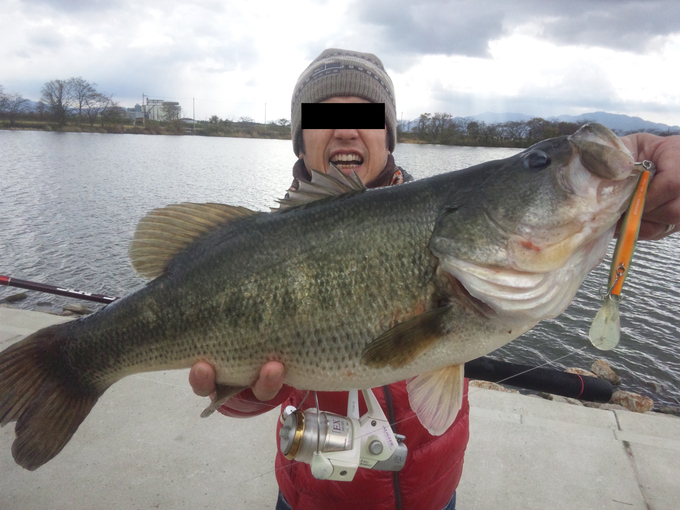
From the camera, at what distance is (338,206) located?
1.67m

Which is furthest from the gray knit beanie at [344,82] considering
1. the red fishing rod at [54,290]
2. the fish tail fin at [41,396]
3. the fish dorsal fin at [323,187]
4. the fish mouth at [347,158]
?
the red fishing rod at [54,290]

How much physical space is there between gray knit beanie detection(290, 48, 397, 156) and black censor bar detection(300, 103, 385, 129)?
9cm

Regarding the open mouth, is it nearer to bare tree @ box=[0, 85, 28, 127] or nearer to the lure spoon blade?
the lure spoon blade

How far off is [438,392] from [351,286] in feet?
1.74

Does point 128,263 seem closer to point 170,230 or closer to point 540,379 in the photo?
point 170,230

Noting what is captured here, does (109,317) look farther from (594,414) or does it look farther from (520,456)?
(594,414)

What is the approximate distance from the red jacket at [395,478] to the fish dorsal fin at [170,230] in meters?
0.78

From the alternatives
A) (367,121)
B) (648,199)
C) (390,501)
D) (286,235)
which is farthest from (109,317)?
(648,199)

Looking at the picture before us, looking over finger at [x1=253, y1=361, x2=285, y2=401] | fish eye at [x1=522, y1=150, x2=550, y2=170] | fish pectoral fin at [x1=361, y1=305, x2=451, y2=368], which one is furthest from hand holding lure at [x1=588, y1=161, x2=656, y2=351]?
finger at [x1=253, y1=361, x2=285, y2=401]

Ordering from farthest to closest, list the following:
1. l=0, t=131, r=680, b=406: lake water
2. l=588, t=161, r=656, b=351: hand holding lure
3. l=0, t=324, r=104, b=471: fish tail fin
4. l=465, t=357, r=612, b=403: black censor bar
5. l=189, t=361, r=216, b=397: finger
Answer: l=0, t=131, r=680, b=406: lake water → l=465, t=357, r=612, b=403: black censor bar → l=0, t=324, r=104, b=471: fish tail fin → l=189, t=361, r=216, b=397: finger → l=588, t=161, r=656, b=351: hand holding lure

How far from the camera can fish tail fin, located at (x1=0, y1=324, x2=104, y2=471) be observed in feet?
5.73

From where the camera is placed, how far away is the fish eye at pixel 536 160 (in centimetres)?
144

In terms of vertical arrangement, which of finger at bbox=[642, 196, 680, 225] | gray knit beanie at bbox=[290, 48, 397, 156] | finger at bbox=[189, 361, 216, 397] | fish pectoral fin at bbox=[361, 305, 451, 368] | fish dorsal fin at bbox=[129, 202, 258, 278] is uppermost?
gray knit beanie at bbox=[290, 48, 397, 156]

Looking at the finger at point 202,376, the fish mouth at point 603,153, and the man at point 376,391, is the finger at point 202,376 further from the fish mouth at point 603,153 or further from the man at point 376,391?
the fish mouth at point 603,153
